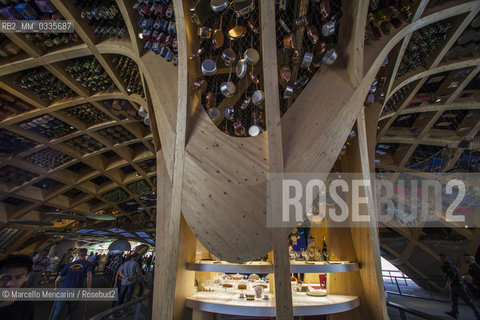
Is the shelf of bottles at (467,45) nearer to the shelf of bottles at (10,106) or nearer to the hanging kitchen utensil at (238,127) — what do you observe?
the hanging kitchen utensil at (238,127)

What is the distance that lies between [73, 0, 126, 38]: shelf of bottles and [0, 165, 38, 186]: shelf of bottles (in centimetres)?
1016

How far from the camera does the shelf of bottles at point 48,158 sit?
10.9 meters

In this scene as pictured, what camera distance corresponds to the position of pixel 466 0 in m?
4.71

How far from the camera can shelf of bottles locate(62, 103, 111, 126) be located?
903 centimetres

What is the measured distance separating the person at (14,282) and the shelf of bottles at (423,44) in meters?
8.42

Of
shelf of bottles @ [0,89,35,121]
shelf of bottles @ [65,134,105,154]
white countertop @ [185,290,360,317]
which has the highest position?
shelf of bottles @ [0,89,35,121]

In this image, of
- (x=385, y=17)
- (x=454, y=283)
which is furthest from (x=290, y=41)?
(x=454, y=283)

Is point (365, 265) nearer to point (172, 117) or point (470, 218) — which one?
point (172, 117)

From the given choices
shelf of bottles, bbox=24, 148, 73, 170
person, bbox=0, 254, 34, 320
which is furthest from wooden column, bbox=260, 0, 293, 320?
shelf of bottles, bbox=24, 148, 73, 170

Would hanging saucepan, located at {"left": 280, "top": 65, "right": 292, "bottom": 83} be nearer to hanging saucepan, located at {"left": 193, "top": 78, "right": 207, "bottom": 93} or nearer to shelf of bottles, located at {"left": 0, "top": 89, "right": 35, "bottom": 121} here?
hanging saucepan, located at {"left": 193, "top": 78, "right": 207, "bottom": 93}

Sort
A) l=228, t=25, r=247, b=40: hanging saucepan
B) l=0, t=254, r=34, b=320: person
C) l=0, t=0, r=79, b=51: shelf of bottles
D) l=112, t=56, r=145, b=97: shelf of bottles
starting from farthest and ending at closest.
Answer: l=112, t=56, r=145, b=97: shelf of bottles < l=0, t=0, r=79, b=51: shelf of bottles < l=228, t=25, r=247, b=40: hanging saucepan < l=0, t=254, r=34, b=320: person

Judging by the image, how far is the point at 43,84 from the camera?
739 cm

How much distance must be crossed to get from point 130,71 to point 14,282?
623 centimetres

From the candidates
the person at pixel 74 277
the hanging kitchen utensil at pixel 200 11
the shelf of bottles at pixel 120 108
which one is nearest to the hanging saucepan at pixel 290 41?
the hanging kitchen utensil at pixel 200 11
